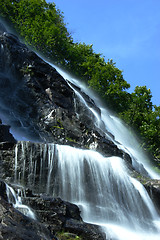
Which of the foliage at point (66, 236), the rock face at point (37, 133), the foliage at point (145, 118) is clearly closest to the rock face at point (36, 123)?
the rock face at point (37, 133)

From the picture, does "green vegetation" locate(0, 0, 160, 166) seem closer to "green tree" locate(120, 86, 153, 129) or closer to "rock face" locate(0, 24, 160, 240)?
"green tree" locate(120, 86, 153, 129)

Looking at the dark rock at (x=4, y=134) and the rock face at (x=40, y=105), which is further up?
the rock face at (x=40, y=105)

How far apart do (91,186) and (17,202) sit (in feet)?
13.8

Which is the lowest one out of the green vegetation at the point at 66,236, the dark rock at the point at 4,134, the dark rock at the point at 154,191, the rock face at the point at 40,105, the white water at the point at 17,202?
the green vegetation at the point at 66,236

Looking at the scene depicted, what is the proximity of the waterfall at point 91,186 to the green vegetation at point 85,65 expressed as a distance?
15.7 metres

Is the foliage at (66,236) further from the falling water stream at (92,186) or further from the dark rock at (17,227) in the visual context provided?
the falling water stream at (92,186)

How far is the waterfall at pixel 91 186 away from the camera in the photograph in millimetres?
10344

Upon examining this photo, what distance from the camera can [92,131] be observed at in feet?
52.5

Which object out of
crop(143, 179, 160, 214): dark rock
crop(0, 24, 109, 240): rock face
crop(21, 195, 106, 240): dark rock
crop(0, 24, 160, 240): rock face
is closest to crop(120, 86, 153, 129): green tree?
crop(0, 24, 160, 240): rock face

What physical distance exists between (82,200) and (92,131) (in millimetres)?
5742

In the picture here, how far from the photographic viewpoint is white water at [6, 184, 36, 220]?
7.35m

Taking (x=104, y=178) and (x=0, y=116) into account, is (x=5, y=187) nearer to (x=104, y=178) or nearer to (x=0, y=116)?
(x=104, y=178)

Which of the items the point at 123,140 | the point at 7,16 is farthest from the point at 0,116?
the point at 7,16

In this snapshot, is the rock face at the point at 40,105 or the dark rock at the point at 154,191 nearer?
the dark rock at the point at 154,191
